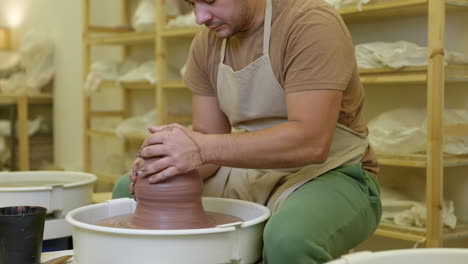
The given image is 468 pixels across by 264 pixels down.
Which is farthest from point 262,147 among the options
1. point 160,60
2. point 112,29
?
point 112,29

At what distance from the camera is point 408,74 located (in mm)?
2555

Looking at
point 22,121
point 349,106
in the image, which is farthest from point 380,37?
point 22,121

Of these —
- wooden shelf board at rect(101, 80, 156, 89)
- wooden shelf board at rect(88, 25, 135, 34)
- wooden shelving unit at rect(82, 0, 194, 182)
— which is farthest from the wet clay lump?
wooden shelf board at rect(88, 25, 135, 34)

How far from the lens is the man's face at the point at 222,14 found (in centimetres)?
163

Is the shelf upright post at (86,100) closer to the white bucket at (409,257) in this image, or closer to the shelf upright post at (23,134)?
the shelf upright post at (23,134)

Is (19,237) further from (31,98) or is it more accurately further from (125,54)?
(31,98)

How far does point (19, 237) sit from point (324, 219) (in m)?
0.70

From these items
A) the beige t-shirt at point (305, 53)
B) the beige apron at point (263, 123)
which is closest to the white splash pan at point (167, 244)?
the beige apron at point (263, 123)

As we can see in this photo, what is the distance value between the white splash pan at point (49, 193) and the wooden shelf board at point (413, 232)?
125 cm

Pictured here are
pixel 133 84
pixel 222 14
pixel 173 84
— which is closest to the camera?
pixel 222 14

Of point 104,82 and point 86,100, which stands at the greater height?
point 104,82

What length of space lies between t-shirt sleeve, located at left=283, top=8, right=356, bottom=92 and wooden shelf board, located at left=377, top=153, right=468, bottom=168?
3.39 ft

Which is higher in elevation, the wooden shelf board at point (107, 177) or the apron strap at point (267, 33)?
the apron strap at point (267, 33)

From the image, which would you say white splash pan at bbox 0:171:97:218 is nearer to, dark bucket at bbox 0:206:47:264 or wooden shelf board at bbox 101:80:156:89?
dark bucket at bbox 0:206:47:264
